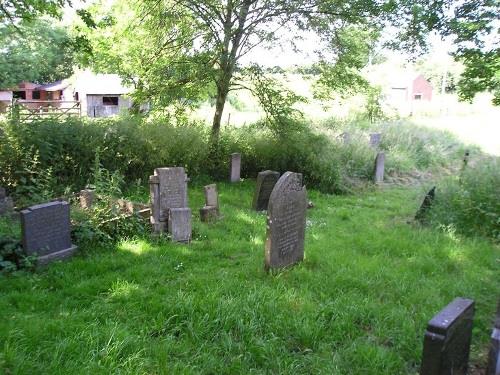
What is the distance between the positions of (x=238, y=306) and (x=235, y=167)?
8.69 meters

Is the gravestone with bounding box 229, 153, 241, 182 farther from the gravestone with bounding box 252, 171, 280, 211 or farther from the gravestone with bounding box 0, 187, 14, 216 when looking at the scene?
the gravestone with bounding box 0, 187, 14, 216

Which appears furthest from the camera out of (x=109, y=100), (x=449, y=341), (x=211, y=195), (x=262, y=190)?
(x=109, y=100)

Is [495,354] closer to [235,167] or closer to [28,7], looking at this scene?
[28,7]

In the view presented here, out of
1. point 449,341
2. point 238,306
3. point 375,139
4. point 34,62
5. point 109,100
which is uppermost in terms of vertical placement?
point 34,62

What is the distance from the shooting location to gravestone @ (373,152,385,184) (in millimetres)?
14677

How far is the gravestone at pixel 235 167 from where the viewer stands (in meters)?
13.0

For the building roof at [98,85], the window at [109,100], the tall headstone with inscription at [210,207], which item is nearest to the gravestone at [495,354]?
the tall headstone with inscription at [210,207]

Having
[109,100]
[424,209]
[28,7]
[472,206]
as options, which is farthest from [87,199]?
[109,100]

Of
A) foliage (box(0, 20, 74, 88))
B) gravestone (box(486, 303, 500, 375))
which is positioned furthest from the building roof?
gravestone (box(486, 303, 500, 375))

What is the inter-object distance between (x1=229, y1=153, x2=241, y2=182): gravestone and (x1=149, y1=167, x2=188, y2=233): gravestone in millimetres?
5020

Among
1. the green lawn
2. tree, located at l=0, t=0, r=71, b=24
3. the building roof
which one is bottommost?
the green lawn

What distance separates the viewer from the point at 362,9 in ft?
37.9

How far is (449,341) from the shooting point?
3.25m

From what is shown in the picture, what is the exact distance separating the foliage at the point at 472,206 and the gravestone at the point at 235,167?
5.65m
